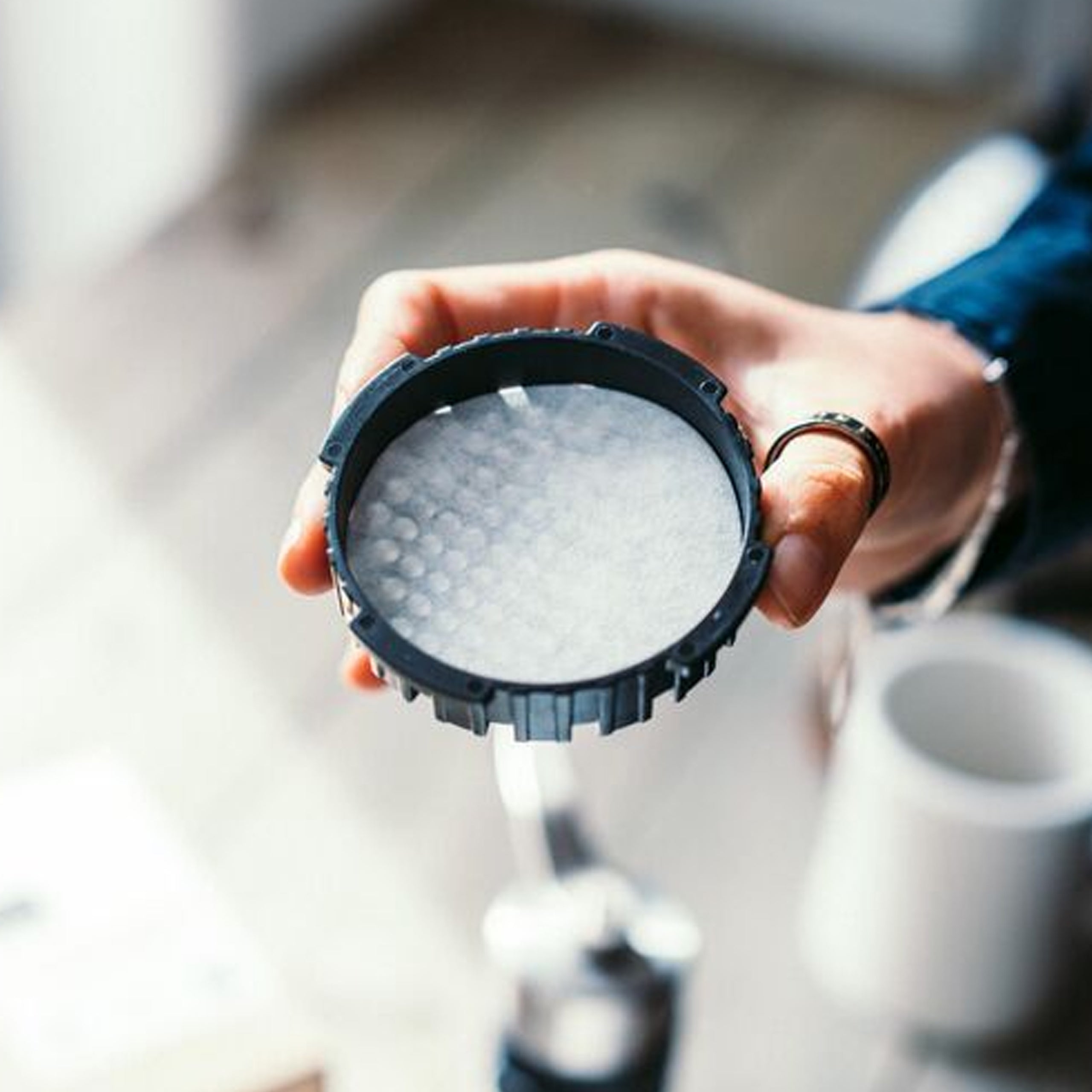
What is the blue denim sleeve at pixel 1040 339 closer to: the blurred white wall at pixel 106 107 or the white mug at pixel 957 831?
the white mug at pixel 957 831

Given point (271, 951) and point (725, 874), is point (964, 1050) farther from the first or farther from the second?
point (271, 951)

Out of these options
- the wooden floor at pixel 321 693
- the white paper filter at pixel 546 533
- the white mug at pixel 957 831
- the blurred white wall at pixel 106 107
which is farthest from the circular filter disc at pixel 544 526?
the blurred white wall at pixel 106 107

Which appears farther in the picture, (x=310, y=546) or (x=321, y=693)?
(x=321, y=693)

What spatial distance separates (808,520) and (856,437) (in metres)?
0.06

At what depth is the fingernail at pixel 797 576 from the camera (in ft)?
1.13

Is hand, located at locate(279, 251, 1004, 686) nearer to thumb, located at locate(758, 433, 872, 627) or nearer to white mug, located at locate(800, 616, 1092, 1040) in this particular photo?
thumb, located at locate(758, 433, 872, 627)

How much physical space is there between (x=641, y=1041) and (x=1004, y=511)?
0.17 m

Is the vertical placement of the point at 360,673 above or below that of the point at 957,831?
above

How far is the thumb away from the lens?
345mm

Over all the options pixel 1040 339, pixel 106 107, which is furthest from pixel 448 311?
pixel 106 107

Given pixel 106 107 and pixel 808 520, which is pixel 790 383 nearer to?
pixel 808 520

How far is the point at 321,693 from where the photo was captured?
2.47ft

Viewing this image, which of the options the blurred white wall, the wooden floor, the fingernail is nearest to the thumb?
the fingernail

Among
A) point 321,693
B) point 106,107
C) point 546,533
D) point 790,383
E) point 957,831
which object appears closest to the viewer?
point 546,533
